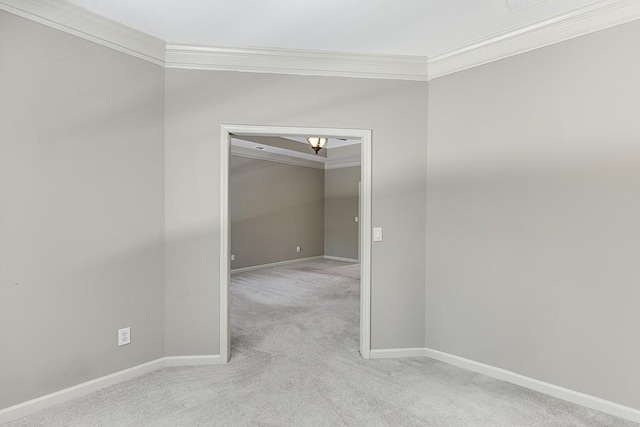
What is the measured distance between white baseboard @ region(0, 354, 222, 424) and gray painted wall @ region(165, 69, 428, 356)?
0.27ft

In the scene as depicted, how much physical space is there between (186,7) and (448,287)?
2.87 metres

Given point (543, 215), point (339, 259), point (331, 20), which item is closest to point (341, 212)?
point (339, 259)

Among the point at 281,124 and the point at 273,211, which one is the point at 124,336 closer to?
the point at 281,124

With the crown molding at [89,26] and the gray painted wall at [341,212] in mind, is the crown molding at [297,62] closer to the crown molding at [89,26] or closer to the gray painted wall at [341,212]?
the crown molding at [89,26]

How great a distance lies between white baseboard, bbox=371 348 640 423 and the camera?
2.10 m

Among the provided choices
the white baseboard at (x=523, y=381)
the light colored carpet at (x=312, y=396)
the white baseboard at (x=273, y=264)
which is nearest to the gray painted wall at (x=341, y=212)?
the white baseboard at (x=273, y=264)

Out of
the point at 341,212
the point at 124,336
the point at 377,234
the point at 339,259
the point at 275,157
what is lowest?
the point at 339,259

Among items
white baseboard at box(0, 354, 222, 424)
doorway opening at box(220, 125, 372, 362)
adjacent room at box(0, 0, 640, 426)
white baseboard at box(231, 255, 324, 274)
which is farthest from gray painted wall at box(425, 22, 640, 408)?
white baseboard at box(231, 255, 324, 274)

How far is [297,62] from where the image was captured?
2.78m

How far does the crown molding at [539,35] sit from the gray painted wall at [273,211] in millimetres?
4809

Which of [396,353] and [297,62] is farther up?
[297,62]

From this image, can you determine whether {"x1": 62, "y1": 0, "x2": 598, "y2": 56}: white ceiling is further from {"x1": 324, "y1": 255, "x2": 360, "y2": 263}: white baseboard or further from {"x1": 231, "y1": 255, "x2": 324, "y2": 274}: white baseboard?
{"x1": 324, "y1": 255, "x2": 360, "y2": 263}: white baseboard

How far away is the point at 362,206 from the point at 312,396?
1529 millimetres

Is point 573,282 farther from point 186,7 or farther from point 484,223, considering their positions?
point 186,7
